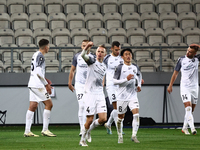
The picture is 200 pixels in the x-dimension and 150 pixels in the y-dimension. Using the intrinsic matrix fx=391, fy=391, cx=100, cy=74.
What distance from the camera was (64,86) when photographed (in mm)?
14727

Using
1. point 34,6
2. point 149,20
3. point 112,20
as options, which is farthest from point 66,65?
point 149,20

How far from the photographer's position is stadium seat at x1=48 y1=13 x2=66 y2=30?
17.1 m

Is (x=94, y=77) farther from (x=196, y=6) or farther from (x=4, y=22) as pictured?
(x=196, y=6)

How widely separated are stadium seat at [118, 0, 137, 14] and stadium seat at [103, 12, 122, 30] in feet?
2.60

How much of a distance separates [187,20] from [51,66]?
675 cm

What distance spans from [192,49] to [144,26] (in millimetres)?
7535

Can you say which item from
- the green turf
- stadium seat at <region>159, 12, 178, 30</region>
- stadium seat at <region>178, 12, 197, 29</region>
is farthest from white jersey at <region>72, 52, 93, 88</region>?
stadium seat at <region>178, 12, 197, 29</region>

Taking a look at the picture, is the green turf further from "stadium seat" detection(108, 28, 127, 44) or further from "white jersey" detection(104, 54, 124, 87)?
"stadium seat" detection(108, 28, 127, 44)

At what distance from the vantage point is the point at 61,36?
638 inches

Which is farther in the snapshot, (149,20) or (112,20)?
(149,20)

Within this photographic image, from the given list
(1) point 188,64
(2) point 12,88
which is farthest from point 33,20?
(1) point 188,64

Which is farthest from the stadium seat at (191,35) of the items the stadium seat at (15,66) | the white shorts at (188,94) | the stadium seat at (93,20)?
the stadium seat at (15,66)

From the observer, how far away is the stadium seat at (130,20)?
17.2 meters

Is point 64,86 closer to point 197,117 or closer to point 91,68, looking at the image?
point 197,117
